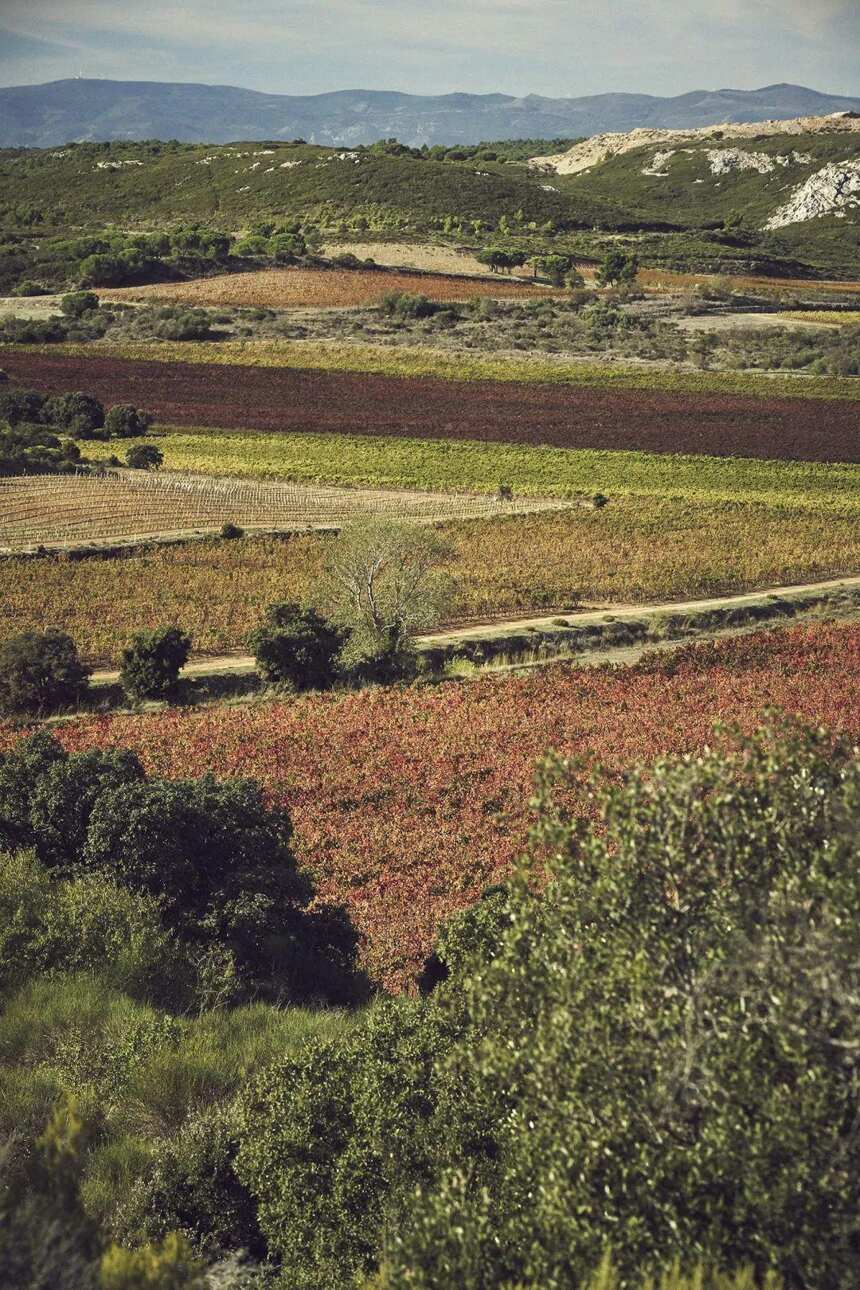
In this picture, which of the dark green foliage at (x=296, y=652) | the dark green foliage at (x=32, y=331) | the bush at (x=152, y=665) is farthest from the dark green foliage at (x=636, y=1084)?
the dark green foliage at (x=32, y=331)

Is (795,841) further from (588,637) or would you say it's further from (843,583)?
(843,583)

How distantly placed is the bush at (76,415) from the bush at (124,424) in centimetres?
73

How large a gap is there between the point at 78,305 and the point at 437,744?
10597 cm

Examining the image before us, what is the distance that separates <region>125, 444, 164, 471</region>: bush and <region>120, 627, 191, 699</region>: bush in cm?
3506

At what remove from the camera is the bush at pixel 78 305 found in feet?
398

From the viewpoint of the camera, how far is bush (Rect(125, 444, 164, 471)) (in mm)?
66750

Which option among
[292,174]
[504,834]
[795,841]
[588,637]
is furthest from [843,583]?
[292,174]

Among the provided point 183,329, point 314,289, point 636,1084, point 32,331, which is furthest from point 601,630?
point 314,289

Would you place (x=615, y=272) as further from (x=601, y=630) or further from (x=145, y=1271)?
(x=145, y=1271)

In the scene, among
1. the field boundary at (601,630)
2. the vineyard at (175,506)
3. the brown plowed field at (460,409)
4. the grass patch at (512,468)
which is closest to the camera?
the field boundary at (601,630)

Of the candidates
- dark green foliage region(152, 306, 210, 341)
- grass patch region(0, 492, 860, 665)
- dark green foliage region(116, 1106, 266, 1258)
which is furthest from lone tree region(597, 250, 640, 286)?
dark green foliage region(116, 1106, 266, 1258)

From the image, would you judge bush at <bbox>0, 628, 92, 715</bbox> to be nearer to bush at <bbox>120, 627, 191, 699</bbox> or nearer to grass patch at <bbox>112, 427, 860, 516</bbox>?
bush at <bbox>120, 627, 191, 699</bbox>

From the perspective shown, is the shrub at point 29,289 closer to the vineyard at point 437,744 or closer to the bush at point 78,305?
the bush at point 78,305

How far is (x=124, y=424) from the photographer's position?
3002 inches
